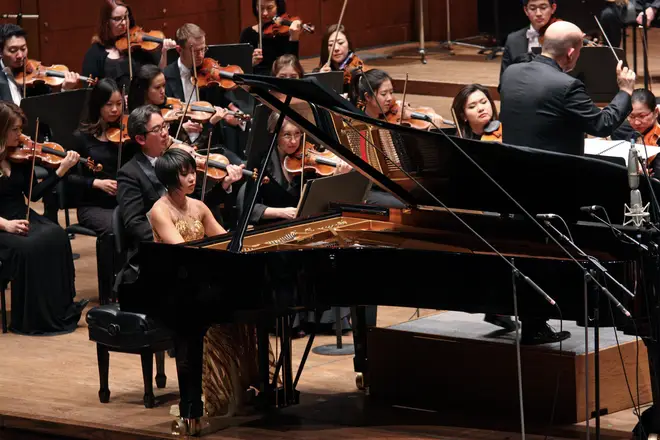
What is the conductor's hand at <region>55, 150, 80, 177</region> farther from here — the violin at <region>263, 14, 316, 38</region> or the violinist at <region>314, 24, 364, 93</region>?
the violin at <region>263, 14, 316, 38</region>

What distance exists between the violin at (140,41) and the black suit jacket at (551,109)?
Answer: 2.86 metres

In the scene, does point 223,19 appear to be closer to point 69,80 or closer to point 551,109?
point 69,80

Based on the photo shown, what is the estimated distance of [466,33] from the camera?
40.6 ft

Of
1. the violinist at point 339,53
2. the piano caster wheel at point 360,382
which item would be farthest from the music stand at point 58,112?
the piano caster wheel at point 360,382

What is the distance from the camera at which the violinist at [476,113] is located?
5.89 metres

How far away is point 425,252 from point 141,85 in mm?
3021

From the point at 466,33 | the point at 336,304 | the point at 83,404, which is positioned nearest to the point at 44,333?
the point at 83,404

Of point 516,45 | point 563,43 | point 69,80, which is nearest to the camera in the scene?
point 563,43

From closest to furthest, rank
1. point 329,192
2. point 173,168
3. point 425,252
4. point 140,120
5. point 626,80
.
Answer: point 425,252
point 173,168
point 329,192
point 626,80
point 140,120

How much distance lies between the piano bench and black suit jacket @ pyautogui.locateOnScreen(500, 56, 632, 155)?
5.71ft

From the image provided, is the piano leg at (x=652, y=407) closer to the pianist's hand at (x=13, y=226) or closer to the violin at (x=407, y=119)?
the violin at (x=407, y=119)

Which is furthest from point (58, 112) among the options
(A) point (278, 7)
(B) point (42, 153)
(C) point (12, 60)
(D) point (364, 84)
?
(A) point (278, 7)

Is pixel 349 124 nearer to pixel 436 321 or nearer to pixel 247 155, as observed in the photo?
pixel 436 321

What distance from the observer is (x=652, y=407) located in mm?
4031
